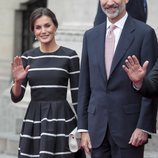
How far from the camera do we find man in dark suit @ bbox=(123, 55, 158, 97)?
13.2 ft

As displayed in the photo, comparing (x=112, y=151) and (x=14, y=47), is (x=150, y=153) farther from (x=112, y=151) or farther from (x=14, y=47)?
(x=14, y=47)

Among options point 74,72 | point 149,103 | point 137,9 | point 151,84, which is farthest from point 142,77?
point 137,9

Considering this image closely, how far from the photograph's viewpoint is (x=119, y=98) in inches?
178

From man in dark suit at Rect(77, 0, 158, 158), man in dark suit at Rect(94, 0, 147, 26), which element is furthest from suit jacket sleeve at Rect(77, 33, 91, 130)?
man in dark suit at Rect(94, 0, 147, 26)

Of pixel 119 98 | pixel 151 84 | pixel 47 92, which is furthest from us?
pixel 47 92

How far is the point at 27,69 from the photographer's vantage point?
5.14 m

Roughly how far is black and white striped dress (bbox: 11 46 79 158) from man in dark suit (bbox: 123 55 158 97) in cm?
100

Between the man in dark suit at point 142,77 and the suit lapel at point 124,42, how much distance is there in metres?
0.28

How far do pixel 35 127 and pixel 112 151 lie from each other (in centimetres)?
87

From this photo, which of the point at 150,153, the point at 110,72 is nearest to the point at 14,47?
the point at 150,153

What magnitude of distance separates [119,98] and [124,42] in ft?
1.31

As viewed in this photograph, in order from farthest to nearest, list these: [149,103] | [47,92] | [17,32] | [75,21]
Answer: [17,32] → [75,21] → [47,92] → [149,103]

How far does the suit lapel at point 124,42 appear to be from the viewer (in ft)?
14.8

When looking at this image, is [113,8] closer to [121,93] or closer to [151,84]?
[121,93]
